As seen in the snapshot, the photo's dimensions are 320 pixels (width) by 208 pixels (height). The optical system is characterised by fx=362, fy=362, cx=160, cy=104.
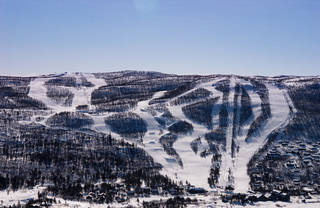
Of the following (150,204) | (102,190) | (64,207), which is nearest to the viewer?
(64,207)

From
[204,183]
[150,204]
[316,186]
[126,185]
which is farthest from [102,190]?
[316,186]

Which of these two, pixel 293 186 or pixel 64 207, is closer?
pixel 64 207

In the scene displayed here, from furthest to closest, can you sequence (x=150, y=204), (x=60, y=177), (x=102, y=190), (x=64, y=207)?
(x=60, y=177)
(x=102, y=190)
(x=150, y=204)
(x=64, y=207)

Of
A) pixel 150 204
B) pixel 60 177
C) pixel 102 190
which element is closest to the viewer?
pixel 150 204

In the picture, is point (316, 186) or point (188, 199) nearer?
point (188, 199)

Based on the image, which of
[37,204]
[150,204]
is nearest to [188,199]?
[150,204]

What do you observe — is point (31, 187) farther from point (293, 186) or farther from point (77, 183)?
point (293, 186)

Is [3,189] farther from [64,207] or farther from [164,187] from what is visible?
[164,187]
